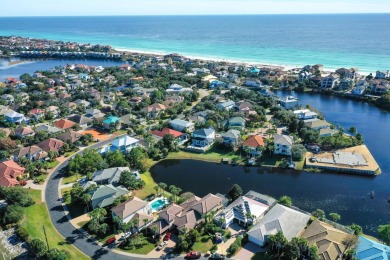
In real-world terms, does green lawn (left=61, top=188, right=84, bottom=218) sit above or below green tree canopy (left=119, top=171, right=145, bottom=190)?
below

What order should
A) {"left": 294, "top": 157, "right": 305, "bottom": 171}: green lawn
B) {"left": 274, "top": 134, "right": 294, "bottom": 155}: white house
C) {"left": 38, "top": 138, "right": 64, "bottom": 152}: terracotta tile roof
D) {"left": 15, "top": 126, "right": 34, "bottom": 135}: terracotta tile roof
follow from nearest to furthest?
{"left": 294, "top": 157, "right": 305, "bottom": 171}: green lawn → {"left": 274, "top": 134, "right": 294, "bottom": 155}: white house → {"left": 38, "top": 138, "right": 64, "bottom": 152}: terracotta tile roof → {"left": 15, "top": 126, "right": 34, "bottom": 135}: terracotta tile roof

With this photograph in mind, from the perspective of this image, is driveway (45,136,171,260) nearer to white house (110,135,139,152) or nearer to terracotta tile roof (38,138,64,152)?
terracotta tile roof (38,138,64,152)

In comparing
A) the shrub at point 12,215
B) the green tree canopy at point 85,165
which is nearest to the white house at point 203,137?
the green tree canopy at point 85,165

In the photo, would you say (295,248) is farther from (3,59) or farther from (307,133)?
(3,59)

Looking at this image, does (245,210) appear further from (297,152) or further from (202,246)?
(297,152)

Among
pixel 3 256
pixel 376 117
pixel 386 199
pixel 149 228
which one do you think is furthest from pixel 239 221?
pixel 376 117

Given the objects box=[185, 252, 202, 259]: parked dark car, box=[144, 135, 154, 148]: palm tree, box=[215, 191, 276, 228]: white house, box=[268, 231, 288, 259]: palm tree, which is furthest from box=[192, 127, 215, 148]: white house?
box=[268, 231, 288, 259]: palm tree

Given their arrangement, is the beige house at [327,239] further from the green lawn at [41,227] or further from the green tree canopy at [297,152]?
the green lawn at [41,227]
